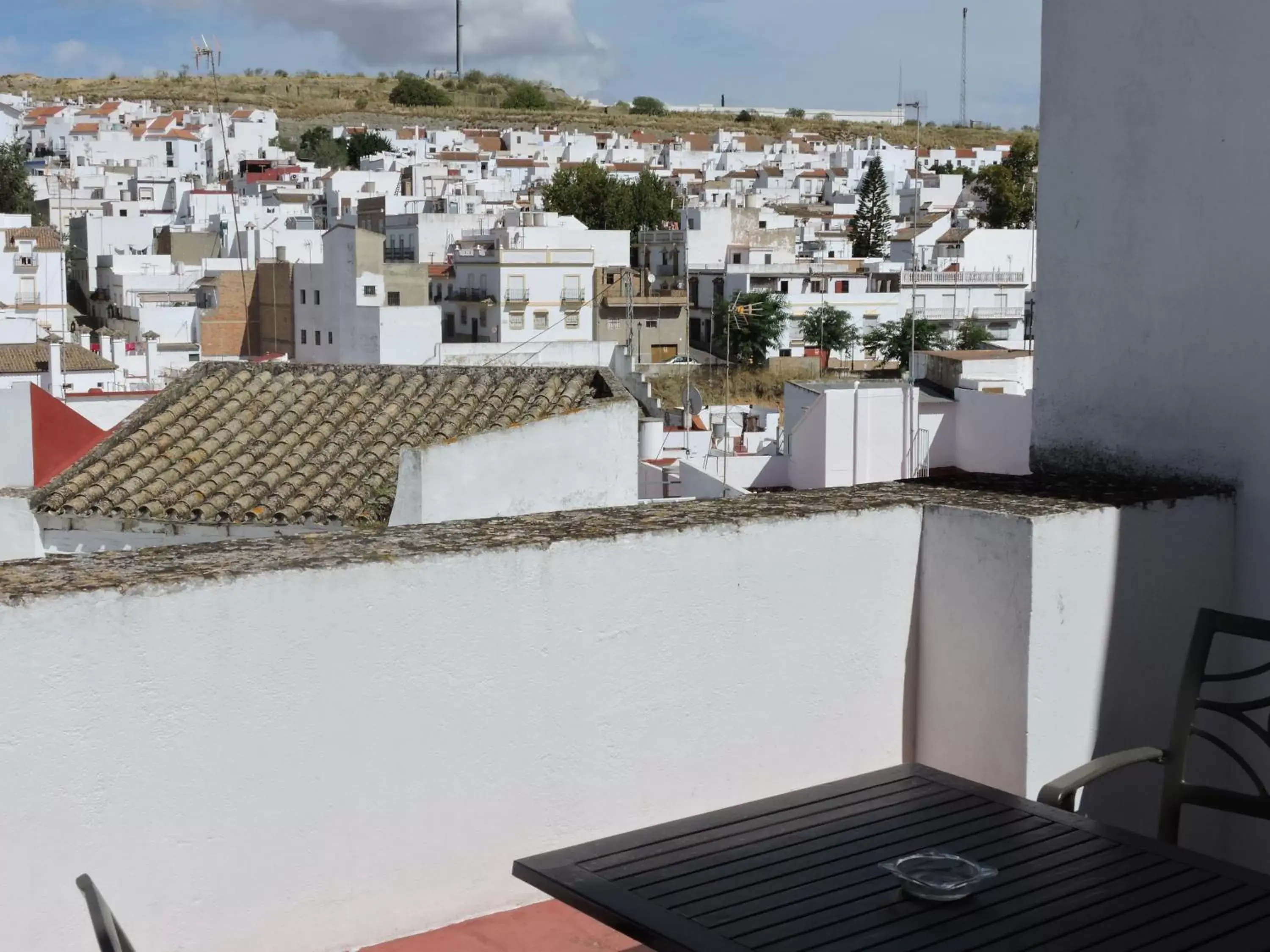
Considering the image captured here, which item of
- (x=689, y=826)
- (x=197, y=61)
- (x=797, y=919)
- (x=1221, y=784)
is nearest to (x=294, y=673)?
(x=689, y=826)

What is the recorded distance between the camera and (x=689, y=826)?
2238 mm

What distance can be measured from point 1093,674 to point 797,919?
1486 millimetres

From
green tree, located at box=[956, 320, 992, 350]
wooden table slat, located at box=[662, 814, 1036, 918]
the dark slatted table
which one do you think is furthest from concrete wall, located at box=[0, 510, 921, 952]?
green tree, located at box=[956, 320, 992, 350]

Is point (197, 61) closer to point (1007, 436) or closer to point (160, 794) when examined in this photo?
point (1007, 436)

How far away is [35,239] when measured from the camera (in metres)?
35.8

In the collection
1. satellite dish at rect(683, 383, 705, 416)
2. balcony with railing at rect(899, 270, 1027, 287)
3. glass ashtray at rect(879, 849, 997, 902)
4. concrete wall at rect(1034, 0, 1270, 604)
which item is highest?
balcony with railing at rect(899, 270, 1027, 287)

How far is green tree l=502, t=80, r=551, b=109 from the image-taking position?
9169cm

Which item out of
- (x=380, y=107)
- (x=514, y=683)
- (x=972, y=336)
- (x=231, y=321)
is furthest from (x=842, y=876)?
(x=380, y=107)

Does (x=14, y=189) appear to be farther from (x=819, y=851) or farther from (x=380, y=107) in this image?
(x=819, y=851)

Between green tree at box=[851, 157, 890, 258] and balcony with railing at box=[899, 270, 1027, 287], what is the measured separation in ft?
33.9

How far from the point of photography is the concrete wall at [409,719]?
91.5 inches

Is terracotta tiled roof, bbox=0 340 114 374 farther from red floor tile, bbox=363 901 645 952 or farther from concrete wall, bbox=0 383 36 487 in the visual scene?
red floor tile, bbox=363 901 645 952

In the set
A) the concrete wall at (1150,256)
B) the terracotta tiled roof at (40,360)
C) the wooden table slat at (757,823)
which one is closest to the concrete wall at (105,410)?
the concrete wall at (1150,256)

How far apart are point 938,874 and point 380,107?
86.1 meters
